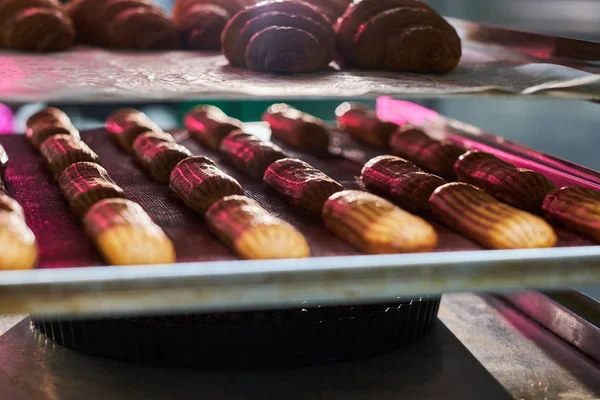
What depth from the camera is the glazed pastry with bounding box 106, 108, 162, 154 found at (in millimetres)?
2014

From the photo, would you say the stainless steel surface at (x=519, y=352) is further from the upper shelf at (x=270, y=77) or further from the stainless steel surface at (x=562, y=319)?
the upper shelf at (x=270, y=77)

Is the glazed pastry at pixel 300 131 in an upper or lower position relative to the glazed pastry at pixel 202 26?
lower

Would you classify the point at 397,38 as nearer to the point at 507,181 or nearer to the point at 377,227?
the point at 507,181

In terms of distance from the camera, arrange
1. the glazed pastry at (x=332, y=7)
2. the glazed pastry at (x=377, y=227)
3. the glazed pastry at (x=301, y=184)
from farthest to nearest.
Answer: the glazed pastry at (x=332, y=7) < the glazed pastry at (x=301, y=184) < the glazed pastry at (x=377, y=227)

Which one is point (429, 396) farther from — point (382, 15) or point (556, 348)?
point (382, 15)

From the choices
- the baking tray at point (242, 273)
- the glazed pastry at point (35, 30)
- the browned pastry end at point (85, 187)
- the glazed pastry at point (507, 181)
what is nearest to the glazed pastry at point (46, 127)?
the glazed pastry at point (35, 30)

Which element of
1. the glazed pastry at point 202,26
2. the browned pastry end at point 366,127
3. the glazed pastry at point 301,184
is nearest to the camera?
the glazed pastry at point 301,184

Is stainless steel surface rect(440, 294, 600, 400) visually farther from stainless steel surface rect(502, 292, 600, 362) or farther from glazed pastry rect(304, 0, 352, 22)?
glazed pastry rect(304, 0, 352, 22)

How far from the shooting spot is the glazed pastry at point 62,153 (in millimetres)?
1664

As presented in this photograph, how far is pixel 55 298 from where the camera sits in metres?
0.98

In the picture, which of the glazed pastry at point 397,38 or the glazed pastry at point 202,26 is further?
the glazed pastry at point 202,26

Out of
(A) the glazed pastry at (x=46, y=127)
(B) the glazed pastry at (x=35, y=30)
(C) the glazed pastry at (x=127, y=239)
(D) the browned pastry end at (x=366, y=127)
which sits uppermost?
(B) the glazed pastry at (x=35, y=30)

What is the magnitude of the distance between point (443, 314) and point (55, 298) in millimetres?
1137

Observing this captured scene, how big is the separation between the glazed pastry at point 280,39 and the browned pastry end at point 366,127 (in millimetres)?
613
